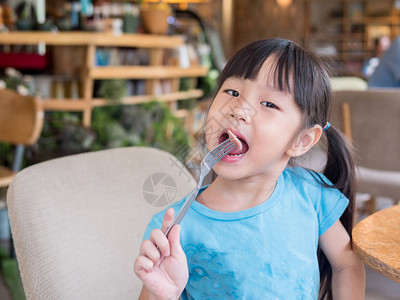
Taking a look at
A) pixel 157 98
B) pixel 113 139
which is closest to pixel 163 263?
pixel 113 139

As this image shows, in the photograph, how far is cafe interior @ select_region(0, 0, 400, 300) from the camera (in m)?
0.90

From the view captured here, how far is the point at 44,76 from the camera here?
3584mm

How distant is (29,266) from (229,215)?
349mm

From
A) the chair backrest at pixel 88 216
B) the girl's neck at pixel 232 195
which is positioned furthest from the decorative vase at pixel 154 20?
the girl's neck at pixel 232 195

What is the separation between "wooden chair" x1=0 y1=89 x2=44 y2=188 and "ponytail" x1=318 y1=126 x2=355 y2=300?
160cm

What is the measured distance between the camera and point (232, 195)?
815 millimetres

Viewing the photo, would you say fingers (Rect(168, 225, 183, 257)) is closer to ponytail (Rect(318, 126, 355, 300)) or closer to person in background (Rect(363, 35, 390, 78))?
ponytail (Rect(318, 126, 355, 300))

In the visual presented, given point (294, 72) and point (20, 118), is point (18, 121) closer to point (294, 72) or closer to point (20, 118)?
point (20, 118)

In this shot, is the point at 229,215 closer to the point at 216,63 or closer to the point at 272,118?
the point at 272,118

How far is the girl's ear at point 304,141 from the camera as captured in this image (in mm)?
830

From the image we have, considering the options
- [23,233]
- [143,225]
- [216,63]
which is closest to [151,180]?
[143,225]

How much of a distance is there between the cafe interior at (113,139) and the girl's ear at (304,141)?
79 mm

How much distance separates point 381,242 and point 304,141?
8.1 inches

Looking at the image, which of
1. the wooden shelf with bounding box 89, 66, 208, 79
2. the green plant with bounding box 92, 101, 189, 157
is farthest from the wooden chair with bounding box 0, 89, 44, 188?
the wooden shelf with bounding box 89, 66, 208, 79
